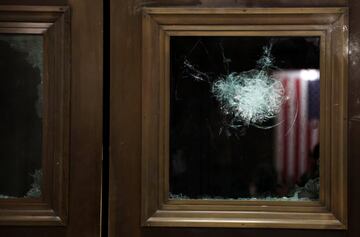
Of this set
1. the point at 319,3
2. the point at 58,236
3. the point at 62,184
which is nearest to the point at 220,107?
the point at 319,3

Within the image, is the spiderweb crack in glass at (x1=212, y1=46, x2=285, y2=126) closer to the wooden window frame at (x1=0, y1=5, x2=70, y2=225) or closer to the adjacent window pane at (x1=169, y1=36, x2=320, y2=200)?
the adjacent window pane at (x1=169, y1=36, x2=320, y2=200)

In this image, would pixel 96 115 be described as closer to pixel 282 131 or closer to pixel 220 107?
pixel 220 107

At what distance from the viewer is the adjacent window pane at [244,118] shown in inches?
79.7

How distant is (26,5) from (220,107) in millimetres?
868

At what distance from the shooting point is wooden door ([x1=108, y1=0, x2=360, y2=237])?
79.6 inches

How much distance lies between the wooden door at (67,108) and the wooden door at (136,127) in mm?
65

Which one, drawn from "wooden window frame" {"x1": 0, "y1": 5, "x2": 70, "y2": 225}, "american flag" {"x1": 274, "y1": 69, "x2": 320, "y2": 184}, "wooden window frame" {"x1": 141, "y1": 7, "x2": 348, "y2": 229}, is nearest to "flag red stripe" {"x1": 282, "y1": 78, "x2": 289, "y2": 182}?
"american flag" {"x1": 274, "y1": 69, "x2": 320, "y2": 184}

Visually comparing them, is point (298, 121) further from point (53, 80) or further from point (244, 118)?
point (53, 80)

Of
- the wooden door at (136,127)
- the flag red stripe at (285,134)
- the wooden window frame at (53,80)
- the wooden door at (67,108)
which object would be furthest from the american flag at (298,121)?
the wooden window frame at (53,80)

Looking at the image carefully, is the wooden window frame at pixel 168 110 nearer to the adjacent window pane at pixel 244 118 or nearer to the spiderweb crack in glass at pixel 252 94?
the adjacent window pane at pixel 244 118

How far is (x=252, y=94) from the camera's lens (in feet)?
6.67

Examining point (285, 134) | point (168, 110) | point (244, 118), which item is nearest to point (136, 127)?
point (168, 110)

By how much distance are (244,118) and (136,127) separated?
1.40 feet

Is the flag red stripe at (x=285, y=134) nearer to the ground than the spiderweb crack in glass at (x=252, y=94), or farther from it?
nearer to the ground
